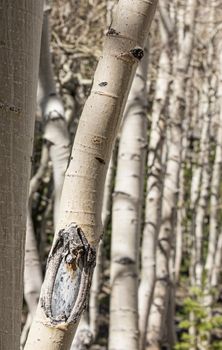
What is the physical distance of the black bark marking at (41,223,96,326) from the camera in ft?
4.57

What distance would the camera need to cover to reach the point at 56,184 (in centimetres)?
358

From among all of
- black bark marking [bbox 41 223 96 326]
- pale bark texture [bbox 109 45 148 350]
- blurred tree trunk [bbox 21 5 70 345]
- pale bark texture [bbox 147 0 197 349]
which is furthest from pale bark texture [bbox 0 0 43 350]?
pale bark texture [bbox 147 0 197 349]

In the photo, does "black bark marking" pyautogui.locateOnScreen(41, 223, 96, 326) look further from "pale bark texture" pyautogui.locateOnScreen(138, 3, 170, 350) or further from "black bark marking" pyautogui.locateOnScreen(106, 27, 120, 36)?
"pale bark texture" pyautogui.locateOnScreen(138, 3, 170, 350)

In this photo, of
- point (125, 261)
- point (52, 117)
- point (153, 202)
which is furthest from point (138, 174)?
point (153, 202)

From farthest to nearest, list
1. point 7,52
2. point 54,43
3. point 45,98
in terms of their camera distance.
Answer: point 54,43, point 45,98, point 7,52

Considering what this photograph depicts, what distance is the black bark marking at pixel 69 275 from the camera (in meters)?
1.39

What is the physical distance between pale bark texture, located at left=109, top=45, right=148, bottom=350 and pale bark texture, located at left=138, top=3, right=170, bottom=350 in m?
0.93

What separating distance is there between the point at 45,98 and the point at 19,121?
2.14m

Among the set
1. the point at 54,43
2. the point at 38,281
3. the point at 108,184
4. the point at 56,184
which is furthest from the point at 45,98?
the point at 54,43

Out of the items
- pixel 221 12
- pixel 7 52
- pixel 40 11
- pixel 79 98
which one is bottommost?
pixel 7 52

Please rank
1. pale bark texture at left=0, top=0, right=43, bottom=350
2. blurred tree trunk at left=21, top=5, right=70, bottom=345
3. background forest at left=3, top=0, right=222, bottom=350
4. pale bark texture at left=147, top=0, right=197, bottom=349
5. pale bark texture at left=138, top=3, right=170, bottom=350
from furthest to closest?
pale bark texture at left=147, top=0, right=197, bottom=349, pale bark texture at left=138, top=3, right=170, bottom=350, background forest at left=3, top=0, right=222, bottom=350, blurred tree trunk at left=21, top=5, right=70, bottom=345, pale bark texture at left=0, top=0, right=43, bottom=350

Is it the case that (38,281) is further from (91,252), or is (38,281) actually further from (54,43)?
(54,43)

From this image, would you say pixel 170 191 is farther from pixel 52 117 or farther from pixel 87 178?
pixel 87 178

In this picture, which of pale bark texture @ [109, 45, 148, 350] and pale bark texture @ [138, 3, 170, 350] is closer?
pale bark texture @ [109, 45, 148, 350]
